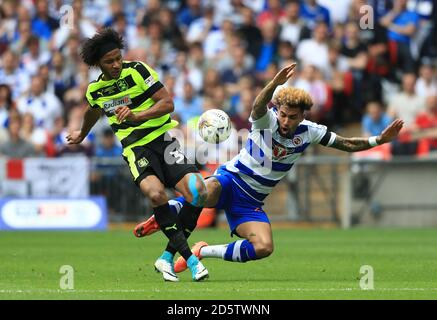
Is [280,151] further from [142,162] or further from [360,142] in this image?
[142,162]

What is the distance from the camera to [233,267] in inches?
505

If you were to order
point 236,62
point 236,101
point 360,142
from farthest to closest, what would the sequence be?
point 236,62, point 236,101, point 360,142

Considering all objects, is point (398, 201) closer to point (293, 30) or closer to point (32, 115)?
point (293, 30)

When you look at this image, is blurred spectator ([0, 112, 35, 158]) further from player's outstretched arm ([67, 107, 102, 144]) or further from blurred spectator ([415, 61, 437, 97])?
player's outstretched arm ([67, 107, 102, 144])

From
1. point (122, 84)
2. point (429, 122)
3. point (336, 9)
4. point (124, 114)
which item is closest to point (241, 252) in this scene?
point (124, 114)

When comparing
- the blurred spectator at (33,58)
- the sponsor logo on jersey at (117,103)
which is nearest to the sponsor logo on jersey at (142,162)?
the sponsor logo on jersey at (117,103)

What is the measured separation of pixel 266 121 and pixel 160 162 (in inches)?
48.2

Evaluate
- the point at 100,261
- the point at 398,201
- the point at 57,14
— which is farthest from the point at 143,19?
the point at 100,261

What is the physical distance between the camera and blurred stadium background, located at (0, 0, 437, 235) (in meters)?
20.8

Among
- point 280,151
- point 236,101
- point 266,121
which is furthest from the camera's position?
point 236,101

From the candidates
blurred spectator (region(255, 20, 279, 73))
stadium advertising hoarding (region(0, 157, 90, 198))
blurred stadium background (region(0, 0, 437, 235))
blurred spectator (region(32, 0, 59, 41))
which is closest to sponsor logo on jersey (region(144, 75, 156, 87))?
blurred stadium background (region(0, 0, 437, 235))

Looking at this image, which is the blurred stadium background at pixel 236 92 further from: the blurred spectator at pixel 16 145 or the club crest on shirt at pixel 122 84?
the club crest on shirt at pixel 122 84

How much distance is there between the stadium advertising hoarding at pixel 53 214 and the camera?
67.1 feet

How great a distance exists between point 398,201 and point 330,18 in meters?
4.51
